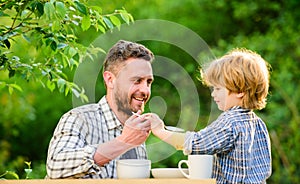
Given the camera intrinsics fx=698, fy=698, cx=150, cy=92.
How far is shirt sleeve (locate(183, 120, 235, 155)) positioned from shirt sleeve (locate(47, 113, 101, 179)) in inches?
11.6

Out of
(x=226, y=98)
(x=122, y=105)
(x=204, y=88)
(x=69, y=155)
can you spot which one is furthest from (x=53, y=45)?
(x=204, y=88)

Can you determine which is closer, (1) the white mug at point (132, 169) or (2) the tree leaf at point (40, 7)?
(1) the white mug at point (132, 169)

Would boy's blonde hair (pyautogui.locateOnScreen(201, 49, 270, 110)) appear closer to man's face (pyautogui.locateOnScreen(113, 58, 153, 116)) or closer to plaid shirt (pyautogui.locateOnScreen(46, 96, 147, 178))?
man's face (pyautogui.locateOnScreen(113, 58, 153, 116))

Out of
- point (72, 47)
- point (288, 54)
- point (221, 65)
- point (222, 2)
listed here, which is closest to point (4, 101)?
point (222, 2)

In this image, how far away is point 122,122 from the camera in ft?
8.49

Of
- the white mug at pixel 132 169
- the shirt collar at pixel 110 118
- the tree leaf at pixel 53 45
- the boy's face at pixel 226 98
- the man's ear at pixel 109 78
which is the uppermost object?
the tree leaf at pixel 53 45

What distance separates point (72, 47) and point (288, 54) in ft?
15.3

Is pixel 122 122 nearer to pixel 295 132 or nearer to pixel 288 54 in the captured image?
pixel 295 132

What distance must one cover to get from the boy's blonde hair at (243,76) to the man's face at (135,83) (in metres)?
0.27

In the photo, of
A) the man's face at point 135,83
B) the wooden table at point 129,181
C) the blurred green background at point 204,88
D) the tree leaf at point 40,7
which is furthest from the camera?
the blurred green background at point 204,88

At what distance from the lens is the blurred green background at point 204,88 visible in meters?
6.59

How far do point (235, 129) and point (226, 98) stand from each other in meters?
0.17

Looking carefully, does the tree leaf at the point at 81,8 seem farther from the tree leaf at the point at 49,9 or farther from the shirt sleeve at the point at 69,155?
the shirt sleeve at the point at 69,155

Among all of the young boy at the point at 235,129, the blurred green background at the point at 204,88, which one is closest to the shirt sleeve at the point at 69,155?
the young boy at the point at 235,129
